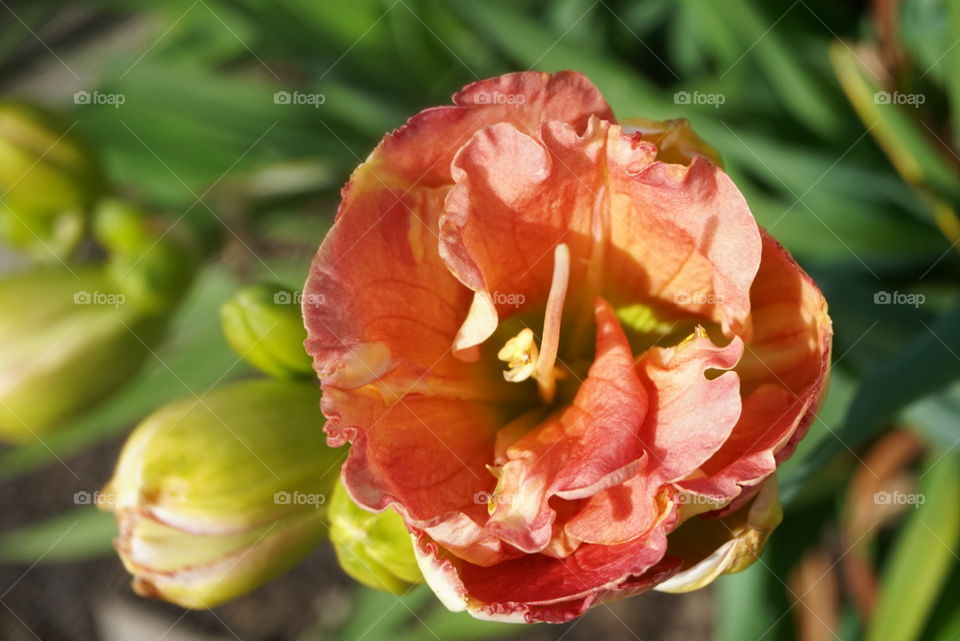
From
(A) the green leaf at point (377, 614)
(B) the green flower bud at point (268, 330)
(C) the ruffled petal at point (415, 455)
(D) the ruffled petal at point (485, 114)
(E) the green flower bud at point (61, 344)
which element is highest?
(D) the ruffled petal at point (485, 114)

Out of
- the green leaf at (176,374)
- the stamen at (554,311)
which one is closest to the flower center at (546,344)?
the stamen at (554,311)

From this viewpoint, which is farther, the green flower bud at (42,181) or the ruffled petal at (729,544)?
the green flower bud at (42,181)

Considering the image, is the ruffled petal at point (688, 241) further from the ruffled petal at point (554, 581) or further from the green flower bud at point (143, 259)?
the green flower bud at point (143, 259)

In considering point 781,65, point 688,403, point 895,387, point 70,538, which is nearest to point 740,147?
point 781,65

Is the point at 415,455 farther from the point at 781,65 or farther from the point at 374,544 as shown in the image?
the point at 781,65

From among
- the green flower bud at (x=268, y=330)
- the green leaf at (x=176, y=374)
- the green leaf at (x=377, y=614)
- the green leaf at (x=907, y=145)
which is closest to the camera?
the green flower bud at (x=268, y=330)


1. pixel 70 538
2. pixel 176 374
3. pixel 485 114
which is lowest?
pixel 70 538
